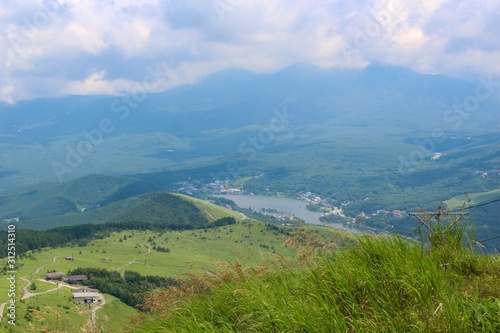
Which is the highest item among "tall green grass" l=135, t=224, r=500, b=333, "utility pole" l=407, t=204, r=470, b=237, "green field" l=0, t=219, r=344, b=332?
"utility pole" l=407, t=204, r=470, b=237

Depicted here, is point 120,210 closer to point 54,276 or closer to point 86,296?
point 54,276

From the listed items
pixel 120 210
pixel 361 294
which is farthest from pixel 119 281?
pixel 120 210

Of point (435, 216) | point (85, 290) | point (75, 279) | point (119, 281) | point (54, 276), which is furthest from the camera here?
point (119, 281)

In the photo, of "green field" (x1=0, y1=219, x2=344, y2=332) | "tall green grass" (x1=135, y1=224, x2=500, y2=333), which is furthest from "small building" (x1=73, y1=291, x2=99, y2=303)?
"tall green grass" (x1=135, y1=224, x2=500, y2=333)

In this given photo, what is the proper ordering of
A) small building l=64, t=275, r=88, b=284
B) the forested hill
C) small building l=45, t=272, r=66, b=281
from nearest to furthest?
small building l=45, t=272, r=66, b=281 → small building l=64, t=275, r=88, b=284 → the forested hill

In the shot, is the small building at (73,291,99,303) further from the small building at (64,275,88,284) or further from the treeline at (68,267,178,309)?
the small building at (64,275,88,284)

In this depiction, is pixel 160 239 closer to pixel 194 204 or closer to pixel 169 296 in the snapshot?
pixel 194 204

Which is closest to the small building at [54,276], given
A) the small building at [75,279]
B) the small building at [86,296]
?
the small building at [75,279]

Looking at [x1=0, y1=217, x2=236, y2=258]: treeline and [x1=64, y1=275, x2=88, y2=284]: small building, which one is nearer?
[x1=64, y1=275, x2=88, y2=284]: small building
